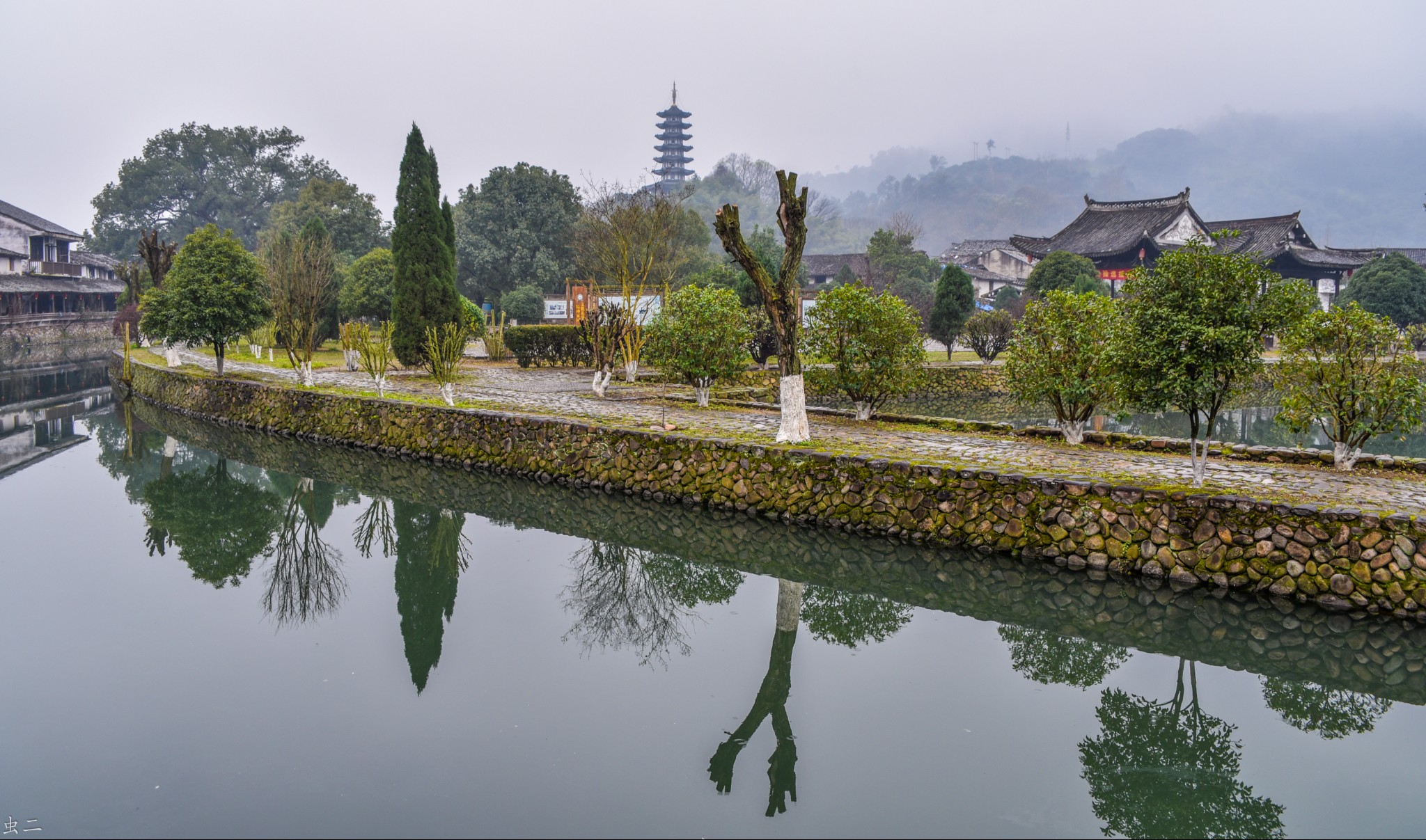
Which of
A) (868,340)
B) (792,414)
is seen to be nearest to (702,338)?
(868,340)

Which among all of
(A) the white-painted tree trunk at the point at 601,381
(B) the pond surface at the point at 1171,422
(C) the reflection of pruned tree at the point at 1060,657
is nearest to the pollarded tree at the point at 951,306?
(B) the pond surface at the point at 1171,422

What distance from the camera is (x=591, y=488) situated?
13008mm

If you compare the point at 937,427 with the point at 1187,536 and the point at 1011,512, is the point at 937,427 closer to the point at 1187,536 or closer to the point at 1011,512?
the point at 1011,512

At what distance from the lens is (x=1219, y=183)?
165250mm

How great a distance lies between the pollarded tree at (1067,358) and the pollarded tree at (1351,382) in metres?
2.01

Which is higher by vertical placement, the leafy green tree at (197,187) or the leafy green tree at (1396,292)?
the leafy green tree at (197,187)

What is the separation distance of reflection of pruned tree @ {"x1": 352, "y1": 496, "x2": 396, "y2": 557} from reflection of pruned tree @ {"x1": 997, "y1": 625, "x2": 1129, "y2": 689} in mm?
6894

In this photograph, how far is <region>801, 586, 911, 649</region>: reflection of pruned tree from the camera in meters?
8.09

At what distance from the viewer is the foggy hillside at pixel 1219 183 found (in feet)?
430

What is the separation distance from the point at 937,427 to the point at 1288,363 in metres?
4.34

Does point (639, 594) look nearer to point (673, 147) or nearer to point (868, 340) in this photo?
point (868, 340)

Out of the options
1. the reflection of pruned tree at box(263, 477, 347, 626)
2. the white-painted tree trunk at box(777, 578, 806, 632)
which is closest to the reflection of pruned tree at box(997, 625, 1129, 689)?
the white-painted tree trunk at box(777, 578, 806, 632)

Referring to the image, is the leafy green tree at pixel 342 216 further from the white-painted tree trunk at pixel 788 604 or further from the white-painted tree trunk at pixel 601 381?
the white-painted tree trunk at pixel 788 604

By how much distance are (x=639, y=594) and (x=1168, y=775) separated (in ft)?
16.5
